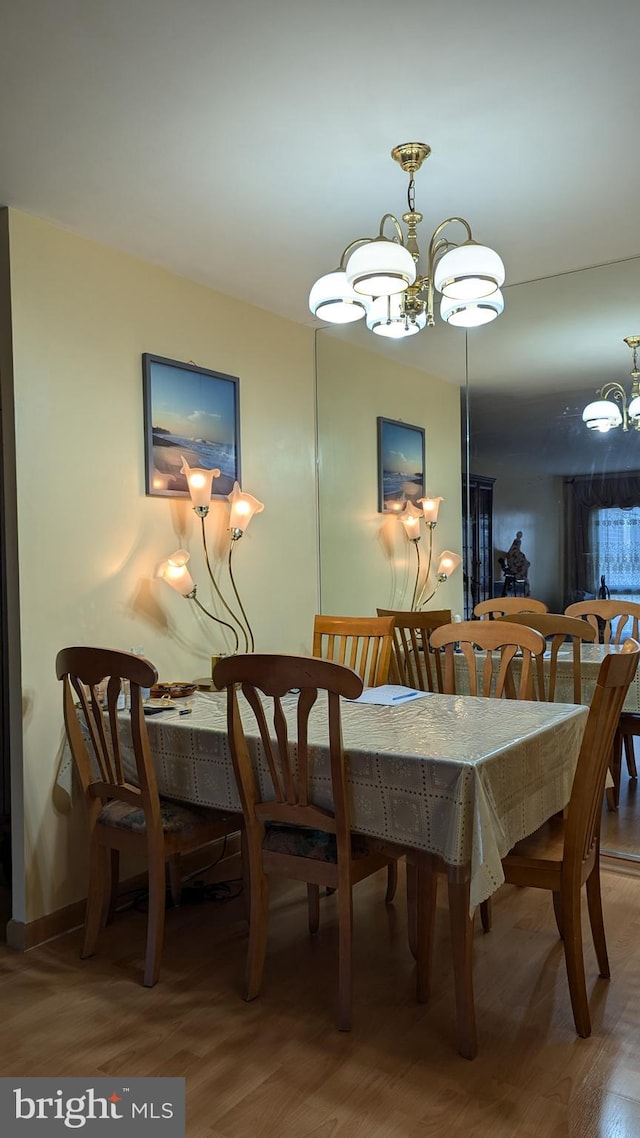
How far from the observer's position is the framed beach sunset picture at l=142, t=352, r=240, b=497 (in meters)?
3.28

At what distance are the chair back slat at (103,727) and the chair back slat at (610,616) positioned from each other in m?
1.96

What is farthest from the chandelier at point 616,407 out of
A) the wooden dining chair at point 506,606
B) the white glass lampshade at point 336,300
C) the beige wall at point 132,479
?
the white glass lampshade at point 336,300

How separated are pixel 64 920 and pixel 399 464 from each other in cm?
259

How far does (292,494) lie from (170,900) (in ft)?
6.60

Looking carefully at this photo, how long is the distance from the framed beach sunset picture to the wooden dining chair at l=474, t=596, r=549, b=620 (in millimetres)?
1315

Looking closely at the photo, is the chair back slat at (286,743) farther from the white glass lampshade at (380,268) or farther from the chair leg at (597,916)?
the white glass lampshade at (380,268)

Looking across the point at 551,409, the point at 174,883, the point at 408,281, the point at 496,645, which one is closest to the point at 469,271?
the point at 408,281

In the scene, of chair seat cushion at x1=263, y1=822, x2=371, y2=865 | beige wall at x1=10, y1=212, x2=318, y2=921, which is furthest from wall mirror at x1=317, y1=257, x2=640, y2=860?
chair seat cushion at x1=263, y1=822, x2=371, y2=865

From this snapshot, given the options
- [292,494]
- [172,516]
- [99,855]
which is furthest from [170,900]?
[292,494]

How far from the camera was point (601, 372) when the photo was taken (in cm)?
341

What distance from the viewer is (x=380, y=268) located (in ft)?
7.17

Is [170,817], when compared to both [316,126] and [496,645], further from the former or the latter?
[316,126]

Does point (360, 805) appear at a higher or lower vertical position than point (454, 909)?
higher

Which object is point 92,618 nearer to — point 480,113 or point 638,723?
point 480,113
